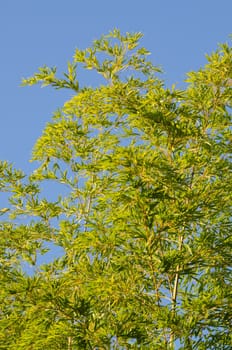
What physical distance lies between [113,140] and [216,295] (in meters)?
2.98

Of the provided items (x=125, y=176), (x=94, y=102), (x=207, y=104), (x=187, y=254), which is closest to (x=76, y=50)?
(x=94, y=102)

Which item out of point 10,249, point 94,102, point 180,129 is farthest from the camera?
point 10,249

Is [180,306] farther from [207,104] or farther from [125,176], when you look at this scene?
[207,104]

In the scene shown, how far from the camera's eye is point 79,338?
26.3 ft

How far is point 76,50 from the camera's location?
9992 millimetres

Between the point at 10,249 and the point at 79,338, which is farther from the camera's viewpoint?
the point at 10,249

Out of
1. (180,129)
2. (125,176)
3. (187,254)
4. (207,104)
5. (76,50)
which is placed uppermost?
(76,50)

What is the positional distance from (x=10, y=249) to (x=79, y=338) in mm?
2718

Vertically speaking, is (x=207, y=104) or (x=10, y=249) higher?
(x=207, y=104)

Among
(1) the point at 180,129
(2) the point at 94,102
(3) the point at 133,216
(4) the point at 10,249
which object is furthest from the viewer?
(4) the point at 10,249

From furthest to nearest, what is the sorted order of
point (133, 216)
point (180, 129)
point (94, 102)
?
point (94, 102)
point (180, 129)
point (133, 216)

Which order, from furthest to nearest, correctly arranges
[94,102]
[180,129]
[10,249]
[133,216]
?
[10,249], [94,102], [180,129], [133,216]

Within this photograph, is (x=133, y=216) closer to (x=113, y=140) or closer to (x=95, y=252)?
(x=95, y=252)

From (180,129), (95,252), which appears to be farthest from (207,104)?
(95,252)
